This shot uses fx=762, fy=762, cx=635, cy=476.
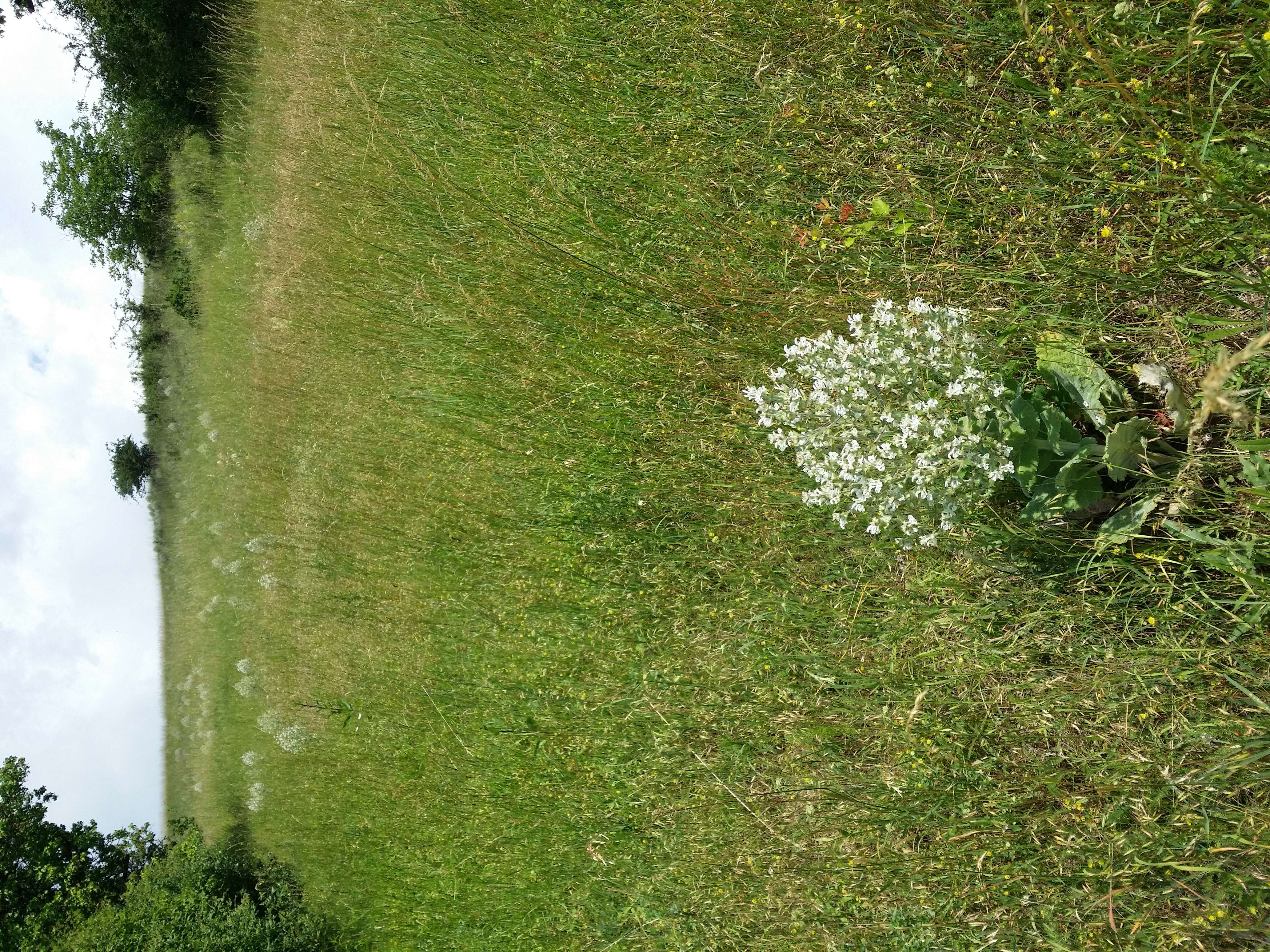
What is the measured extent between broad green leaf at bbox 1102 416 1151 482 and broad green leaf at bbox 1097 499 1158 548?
112 millimetres

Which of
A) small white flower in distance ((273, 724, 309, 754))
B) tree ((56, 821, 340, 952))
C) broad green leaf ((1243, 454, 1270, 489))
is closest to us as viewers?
broad green leaf ((1243, 454, 1270, 489))

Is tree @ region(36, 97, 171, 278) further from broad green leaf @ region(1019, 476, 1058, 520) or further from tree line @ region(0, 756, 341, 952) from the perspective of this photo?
broad green leaf @ region(1019, 476, 1058, 520)

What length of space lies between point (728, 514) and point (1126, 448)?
184 cm

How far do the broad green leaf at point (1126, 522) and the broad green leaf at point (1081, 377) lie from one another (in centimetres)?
30

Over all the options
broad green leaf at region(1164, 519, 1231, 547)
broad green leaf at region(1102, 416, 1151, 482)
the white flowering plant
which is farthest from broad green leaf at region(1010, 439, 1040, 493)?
broad green leaf at region(1164, 519, 1231, 547)

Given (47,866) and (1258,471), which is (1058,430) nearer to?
(1258,471)

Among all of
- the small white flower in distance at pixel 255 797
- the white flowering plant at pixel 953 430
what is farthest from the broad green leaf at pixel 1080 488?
the small white flower in distance at pixel 255 797

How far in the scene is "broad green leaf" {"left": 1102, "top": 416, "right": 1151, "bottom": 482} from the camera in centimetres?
254

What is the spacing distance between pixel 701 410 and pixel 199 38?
780cm

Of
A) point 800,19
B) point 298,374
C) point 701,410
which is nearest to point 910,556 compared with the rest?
point 701,410

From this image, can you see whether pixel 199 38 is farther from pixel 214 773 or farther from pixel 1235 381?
pixel 1235 381

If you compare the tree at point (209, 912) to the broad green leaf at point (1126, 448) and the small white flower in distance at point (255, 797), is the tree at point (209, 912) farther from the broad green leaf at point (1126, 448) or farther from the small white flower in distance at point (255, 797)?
the broad green leaf at point (1126, 448)

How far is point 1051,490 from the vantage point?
272 cm

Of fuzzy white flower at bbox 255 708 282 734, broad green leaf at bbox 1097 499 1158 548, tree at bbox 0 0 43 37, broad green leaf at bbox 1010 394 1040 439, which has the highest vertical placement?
tree at bbox 0 0 43 37
